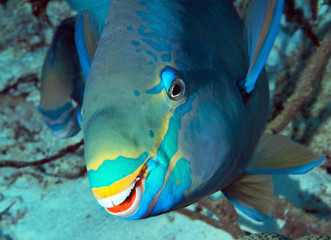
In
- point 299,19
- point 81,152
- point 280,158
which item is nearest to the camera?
point 280,158

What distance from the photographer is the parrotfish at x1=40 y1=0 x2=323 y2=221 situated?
0.95m

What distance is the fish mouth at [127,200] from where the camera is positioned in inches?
36.5

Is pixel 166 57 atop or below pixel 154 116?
atop

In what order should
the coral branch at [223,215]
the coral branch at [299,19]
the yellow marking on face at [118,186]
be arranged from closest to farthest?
1. the yellow marking on face at [118,186]
2. the coral branch at [223,215]
3. the coral branch at [299,19]

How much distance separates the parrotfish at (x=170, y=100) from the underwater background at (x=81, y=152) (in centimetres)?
112

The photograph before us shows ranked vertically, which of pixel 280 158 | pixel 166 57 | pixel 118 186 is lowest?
pixel 280 158

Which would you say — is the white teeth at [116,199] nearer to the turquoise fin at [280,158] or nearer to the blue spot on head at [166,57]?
the blue spot on head at [166,57]

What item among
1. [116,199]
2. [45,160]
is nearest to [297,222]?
[116,199]

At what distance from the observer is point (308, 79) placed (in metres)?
2.82

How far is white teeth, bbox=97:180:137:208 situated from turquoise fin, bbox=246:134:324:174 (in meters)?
1.13

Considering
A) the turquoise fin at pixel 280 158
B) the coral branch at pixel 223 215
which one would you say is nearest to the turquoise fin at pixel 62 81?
the coral branch at pixel 223 215

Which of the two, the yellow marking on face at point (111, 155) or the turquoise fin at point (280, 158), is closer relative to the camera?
the yellow marking on face at point (111, 155)

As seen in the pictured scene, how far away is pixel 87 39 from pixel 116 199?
3.57 ft

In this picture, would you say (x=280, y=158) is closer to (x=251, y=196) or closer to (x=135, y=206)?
(x=251, y=196)
